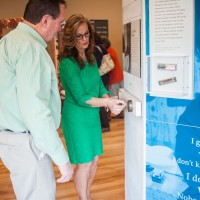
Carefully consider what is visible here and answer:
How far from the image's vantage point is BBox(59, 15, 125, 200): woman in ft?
7.73

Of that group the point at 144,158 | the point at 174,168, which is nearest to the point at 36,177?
the point at 144,158

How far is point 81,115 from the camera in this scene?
2.46 m

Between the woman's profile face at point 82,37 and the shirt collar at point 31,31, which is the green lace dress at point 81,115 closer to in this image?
the woman's profile face at point 82,37

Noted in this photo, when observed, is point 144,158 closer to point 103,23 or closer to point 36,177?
point 36,177

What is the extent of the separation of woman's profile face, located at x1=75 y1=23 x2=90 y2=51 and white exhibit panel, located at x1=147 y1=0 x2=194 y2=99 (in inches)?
31.5

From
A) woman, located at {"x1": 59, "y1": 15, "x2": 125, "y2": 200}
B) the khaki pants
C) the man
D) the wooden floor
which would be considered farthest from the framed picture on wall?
the khaki pants

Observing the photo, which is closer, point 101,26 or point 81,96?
point 81,96

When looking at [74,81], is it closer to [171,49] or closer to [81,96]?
[81,96]

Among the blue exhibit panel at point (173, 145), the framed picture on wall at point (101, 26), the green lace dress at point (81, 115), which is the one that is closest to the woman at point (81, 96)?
the green lace dress at point (81, 115)

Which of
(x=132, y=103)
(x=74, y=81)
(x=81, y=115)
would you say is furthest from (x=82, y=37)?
(x=132, y=103)

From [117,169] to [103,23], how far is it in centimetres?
464

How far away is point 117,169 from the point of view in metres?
3.70

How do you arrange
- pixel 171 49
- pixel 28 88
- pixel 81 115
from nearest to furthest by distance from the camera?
pixel 28 88, pixel 171 49, pixel 81 115

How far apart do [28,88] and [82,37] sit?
100cm
